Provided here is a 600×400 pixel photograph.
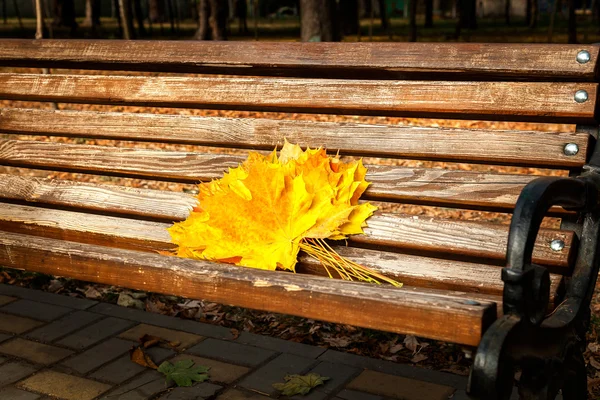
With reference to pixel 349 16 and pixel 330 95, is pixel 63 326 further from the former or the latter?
pixel 349 16

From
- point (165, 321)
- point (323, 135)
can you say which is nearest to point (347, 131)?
point (323, 135)

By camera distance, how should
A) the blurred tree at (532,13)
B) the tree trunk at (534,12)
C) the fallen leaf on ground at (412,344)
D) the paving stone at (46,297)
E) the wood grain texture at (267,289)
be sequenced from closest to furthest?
the wood grain texture at (267,289) < the fallen leaf on ground at (412,344) < the paving stone at (46,297) < the tree trunk at (534,12) < the blurred tree at (532,13)

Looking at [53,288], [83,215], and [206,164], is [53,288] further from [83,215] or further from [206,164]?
[206,164]

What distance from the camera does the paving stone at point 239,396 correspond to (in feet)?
9.30

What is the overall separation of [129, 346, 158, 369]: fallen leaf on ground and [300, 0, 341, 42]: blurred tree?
10055 millimetres

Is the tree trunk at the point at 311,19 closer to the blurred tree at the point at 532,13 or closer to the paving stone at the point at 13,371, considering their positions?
the paving stone at the point at 13,371

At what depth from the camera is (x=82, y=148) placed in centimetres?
324

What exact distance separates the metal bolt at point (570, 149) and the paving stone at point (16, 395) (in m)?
1.93

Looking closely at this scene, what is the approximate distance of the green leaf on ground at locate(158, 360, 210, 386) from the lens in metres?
2.94

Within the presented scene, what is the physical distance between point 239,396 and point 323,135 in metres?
0.95

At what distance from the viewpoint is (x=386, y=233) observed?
263 centimetres

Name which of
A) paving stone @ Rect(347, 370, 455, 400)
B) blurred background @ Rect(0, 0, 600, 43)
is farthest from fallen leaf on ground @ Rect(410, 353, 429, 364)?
blurred background @ Rect(0, 0, 600, 43)

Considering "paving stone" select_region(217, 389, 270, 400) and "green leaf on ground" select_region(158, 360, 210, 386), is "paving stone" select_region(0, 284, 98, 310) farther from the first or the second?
"paving stone" select_region(217, 389, 270, 400)

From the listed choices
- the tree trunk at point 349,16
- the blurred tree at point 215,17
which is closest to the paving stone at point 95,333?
the blurred tree at point 215,17
